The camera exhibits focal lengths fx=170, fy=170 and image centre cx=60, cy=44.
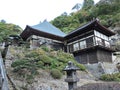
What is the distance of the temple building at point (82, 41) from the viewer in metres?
20.7

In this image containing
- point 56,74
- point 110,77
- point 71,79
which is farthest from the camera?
point 110,77

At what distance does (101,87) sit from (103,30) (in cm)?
1904

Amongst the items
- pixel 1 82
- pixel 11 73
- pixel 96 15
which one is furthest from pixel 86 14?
pixel 1 82

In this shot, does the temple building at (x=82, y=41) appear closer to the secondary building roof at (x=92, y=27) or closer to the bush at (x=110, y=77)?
the secondary building roof at (x=92, y=27)

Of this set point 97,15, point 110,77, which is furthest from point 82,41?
point 97,15

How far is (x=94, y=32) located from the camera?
2100 centimetres

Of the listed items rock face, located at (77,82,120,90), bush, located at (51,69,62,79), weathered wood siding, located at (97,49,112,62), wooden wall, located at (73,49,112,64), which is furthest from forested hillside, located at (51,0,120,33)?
rock face, located at (77,82,120,90)

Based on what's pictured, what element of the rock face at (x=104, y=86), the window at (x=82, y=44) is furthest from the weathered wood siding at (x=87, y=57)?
the rock face at (x=104, y=86)

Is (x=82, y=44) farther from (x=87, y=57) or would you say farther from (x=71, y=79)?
(x=71, y=79)

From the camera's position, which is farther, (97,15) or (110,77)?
(97,15)

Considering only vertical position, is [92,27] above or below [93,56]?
above

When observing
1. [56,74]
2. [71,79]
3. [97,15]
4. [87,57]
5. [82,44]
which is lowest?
[56,74]

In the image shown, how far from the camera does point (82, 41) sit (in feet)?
73.3

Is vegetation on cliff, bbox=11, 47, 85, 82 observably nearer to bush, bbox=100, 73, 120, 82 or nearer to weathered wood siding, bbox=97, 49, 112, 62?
bush, bbox=100, 73, 120, 82
